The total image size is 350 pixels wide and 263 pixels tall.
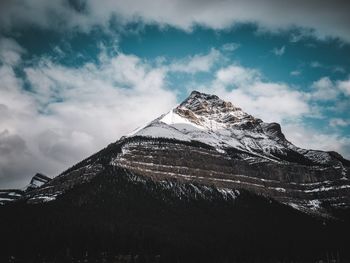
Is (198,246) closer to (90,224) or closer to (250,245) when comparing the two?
(250,245)

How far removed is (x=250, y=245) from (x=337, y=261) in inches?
1534

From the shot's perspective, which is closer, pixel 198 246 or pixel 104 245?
pixel 104 245

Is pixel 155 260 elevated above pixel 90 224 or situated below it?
below

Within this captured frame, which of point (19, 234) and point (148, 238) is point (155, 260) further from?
point (19, 234)

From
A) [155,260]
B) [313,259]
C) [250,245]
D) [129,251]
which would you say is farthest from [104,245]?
[313,259]

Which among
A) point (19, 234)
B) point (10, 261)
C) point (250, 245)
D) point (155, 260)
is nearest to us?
point (10, 261)

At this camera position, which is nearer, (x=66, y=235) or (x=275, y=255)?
(x=66, y=235)

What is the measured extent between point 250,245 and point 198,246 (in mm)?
24975

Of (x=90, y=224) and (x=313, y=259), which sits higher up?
(x=90, y=224)

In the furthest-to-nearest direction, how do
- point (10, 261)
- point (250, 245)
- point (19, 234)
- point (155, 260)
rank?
point (250, 245) < point (19, 234) < point (155, 260) < point (10, 261)

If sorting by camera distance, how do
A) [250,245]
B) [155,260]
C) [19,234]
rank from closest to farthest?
[155,260], [19,234], [250,245]

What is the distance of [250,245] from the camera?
197000mm

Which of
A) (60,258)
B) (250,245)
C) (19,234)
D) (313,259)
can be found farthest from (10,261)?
(313,259)

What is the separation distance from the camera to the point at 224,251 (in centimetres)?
18588
